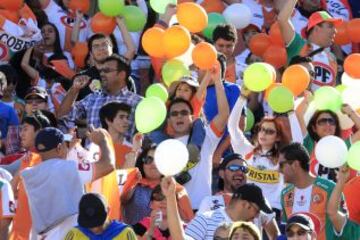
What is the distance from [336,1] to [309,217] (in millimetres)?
5396

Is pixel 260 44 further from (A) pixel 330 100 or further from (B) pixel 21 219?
(B) pixel 21 219

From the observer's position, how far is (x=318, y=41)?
51.9ft

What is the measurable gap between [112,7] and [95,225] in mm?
4683

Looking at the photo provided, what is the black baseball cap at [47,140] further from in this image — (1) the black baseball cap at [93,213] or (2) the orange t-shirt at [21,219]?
(1) the black baseball cap at [93,213]

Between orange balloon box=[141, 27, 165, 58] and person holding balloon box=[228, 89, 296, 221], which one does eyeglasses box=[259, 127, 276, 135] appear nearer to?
person holding balloon box=[228, 89, 296, 221]

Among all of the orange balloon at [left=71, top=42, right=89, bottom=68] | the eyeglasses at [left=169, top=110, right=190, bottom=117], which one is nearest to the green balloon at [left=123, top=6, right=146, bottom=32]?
the orange balloon at [left=71, top=42, right=89, bottom=68]

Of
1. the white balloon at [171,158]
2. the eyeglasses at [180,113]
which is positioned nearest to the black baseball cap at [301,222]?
the white balloon at [171,158]

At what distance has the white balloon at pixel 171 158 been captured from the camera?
1153 cm

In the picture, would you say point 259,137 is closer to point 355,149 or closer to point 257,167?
point 257,167

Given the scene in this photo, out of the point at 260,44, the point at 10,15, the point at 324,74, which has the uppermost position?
the point at 10,15

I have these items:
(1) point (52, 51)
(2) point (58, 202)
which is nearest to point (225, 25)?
(1) point (52, 51)

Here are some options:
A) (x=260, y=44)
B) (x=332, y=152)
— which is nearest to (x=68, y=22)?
(x=260, y=44)

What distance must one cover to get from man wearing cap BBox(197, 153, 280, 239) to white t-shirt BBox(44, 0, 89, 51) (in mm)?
3975

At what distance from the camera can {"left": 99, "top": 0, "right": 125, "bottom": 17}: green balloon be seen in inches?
617
